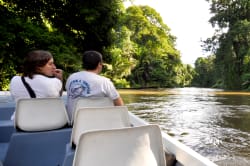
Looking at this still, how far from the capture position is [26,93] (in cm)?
285

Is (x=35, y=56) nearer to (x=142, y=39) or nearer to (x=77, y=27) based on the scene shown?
(x=77, y=27)

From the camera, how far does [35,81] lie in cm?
283

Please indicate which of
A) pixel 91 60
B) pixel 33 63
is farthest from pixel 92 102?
pixel 33 63

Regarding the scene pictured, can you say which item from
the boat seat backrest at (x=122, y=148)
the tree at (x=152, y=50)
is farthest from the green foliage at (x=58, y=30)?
the tree at (x=152, y=50)

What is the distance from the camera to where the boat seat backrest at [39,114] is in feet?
8.52

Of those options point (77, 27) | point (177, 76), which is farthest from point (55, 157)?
point (177, 76)

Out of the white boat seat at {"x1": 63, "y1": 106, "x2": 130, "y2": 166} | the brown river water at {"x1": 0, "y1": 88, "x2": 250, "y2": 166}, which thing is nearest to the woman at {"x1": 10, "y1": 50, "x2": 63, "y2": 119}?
the white boat seat at {"x1": 63, "y1": 106, "x2": 130, "y2": 166}

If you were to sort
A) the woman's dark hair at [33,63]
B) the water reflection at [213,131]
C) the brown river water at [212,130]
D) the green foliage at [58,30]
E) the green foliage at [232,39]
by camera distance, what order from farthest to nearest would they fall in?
1. the green foliage at [232,39]
2. the green foliage at [58,30]
3. the water reflection at [213,131]
4. the brown river water at [212,130]
5. the woman's dark hair at [33,63]

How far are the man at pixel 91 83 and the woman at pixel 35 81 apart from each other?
0.16 m

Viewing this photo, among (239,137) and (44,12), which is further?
(44,12)

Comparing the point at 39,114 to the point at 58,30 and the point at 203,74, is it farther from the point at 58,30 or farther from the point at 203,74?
the point at 203,74

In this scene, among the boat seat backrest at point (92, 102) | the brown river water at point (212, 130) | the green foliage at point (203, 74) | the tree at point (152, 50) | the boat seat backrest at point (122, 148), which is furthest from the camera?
the green foliage at point (203, 74)

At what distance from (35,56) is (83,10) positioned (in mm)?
5896

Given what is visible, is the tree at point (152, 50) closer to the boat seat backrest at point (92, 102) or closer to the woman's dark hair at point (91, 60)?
the woman's dark hair at point (91, 60)
